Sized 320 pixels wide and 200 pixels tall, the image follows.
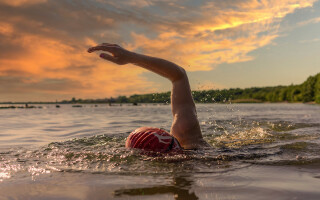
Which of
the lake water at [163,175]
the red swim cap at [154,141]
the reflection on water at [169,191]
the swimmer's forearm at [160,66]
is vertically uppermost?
the swimmer's forearm at [160,66]

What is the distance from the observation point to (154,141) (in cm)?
482

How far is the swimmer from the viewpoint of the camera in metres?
4.76

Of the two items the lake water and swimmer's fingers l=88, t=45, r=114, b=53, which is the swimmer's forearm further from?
the lake water

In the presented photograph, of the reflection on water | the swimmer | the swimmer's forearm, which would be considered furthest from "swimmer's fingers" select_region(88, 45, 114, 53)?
the reflection on water

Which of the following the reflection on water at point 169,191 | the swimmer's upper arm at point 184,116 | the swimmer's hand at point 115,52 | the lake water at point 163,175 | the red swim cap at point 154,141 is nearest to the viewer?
the reflection on water at point 169,191

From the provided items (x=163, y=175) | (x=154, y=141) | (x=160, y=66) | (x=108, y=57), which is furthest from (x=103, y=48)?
(x=163, y=175)

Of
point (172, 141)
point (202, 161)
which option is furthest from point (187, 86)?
point (202, 161)

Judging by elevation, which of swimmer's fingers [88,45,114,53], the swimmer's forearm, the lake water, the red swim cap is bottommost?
the lake water

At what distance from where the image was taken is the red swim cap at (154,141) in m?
4.80

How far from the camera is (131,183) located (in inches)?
134

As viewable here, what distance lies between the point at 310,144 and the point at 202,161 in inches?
136

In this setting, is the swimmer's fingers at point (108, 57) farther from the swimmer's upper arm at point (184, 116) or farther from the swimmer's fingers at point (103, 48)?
the swimmer's upper arm at point (184, 116)

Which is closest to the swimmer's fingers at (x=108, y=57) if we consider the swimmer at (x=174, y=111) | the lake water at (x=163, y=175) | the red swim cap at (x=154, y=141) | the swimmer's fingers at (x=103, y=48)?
the swimmer at (x=174, y=111)

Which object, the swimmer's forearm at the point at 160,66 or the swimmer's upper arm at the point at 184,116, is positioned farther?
the swimmer's upper arm at the point at 184,116
